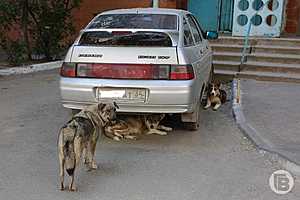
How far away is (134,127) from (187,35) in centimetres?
143

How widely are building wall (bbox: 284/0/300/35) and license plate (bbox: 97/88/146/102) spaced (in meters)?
8.77

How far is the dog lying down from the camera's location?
5469mm

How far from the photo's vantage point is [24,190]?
394cm

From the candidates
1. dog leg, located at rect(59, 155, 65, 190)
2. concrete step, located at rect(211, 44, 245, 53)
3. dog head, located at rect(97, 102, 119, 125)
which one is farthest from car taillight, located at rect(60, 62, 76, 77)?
concrete step, located at rect(211, 44, 245, 53)

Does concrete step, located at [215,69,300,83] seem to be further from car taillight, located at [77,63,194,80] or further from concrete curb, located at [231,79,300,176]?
car taillight, located at [77,63,194,80]

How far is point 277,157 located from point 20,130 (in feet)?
11.1

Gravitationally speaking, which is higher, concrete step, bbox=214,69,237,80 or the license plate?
the license plate

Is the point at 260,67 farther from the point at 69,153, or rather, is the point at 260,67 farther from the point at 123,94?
the point at 69,153

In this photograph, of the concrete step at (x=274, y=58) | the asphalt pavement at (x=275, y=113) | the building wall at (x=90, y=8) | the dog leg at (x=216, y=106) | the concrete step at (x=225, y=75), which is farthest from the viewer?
the building wall at (x=90, y=8)

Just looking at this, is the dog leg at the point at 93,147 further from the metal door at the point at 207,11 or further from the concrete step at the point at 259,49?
the metal door at the point at 207,11

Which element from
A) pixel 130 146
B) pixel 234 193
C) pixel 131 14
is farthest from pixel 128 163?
pixel 131 14

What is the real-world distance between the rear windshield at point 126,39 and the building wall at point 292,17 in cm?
825

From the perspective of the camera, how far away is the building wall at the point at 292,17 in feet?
40.6

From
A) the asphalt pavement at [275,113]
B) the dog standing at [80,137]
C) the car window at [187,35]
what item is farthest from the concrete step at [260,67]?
the dog standing at [80,137]
